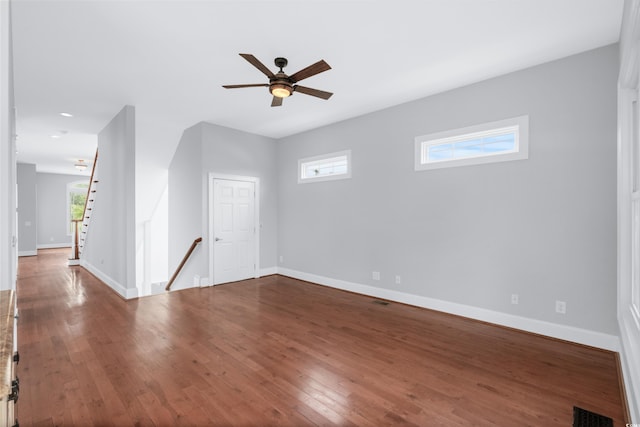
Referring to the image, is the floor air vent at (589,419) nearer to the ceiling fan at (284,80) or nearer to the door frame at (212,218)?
the ceiling fan at (284,80)

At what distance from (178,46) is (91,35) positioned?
2.47 ft

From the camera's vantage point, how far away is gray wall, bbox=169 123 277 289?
5484 mm

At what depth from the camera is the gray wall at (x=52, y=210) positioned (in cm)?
1067

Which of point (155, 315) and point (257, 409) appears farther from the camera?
point (155, 315)

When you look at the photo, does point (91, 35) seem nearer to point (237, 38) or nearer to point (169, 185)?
point (237, 38)

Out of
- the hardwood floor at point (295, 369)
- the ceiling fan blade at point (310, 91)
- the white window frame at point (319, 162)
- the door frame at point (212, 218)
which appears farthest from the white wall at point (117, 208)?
the ceiling fan blade at point (310, 91)

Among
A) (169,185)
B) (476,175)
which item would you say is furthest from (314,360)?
(169,185)

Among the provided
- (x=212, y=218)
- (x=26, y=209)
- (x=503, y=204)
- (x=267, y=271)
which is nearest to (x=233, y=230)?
(x=212, y=218)

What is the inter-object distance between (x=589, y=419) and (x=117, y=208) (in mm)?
6213

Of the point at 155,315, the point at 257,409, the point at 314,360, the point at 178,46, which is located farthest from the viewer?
the point at 155,315

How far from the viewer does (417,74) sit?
11.8 ft

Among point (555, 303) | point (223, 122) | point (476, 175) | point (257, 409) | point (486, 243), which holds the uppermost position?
point (223, 122)

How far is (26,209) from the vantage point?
30.3 feet

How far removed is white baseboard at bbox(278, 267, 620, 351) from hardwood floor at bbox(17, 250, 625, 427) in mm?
107
